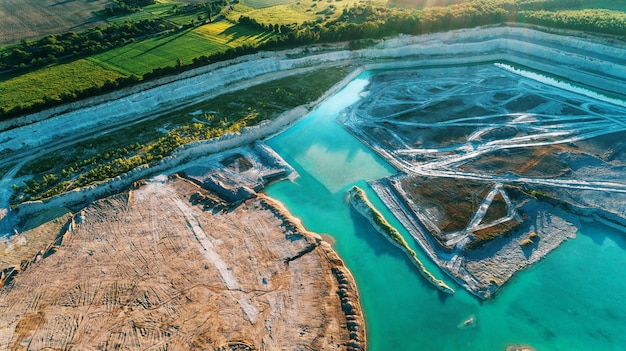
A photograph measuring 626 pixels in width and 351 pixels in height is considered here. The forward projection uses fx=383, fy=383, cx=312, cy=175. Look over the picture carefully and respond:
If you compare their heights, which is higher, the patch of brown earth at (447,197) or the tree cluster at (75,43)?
the tree cluster at (75,43)

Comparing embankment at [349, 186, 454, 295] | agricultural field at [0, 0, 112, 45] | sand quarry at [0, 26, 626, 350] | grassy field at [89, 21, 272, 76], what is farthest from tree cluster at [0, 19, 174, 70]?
embankment at [349, 186, 454, 295]

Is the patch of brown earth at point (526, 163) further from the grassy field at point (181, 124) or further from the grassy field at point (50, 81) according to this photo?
the grassy field at point (50, 81)

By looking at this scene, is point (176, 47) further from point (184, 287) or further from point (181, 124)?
point (184, 287)

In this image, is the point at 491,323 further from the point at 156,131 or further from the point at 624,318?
the point at 156,131

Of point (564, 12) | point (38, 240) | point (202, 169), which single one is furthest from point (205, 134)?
point (564, 12)

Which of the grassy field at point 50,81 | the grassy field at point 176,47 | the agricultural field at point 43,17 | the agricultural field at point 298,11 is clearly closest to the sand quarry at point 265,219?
the grassy field at point 50,81

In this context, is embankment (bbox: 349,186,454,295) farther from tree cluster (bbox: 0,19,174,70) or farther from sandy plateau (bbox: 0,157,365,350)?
tree cluster (bbox: 0,19,174,70)

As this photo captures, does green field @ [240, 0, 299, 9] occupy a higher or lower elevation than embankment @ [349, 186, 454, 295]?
higher
